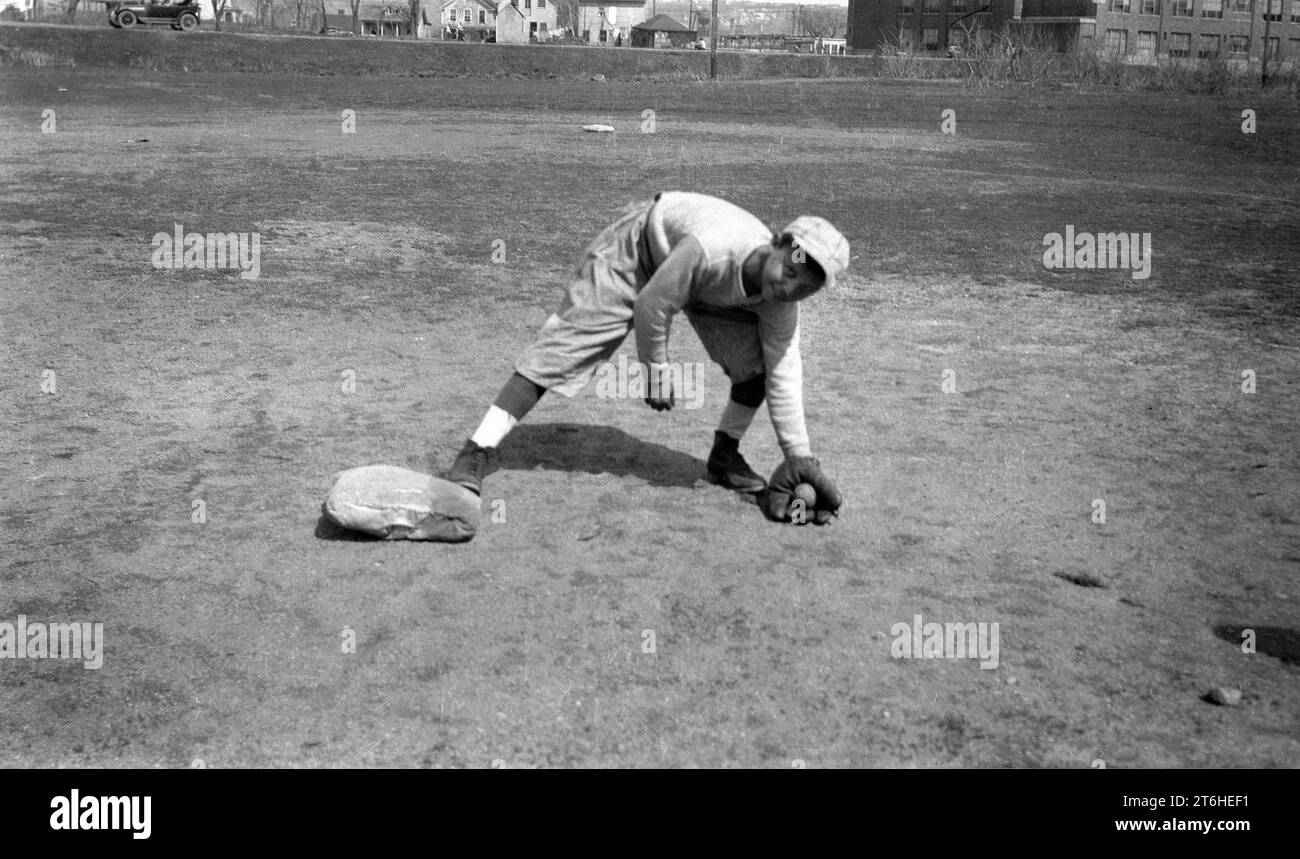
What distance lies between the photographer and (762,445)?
6.57 metres

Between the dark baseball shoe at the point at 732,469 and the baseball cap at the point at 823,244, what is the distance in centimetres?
117

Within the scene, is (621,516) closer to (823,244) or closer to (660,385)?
(660,385)

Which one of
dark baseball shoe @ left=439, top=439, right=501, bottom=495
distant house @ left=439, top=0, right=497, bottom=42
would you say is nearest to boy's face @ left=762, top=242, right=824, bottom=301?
dark baseball shoe @ left=439, top=439, right=501, bottom=495

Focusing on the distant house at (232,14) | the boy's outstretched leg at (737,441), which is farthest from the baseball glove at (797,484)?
the distant house at (232,14)

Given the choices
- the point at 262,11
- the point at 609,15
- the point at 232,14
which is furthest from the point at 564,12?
the point at 262,11

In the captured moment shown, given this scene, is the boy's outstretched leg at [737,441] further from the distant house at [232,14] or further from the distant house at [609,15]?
the distant house at [609,15]

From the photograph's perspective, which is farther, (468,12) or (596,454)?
(468,12)

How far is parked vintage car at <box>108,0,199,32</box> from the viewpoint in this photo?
49.1 meters

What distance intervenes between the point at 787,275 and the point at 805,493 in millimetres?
974

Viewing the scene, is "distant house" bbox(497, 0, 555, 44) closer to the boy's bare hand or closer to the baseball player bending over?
the baseball player bending over

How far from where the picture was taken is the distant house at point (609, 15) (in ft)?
396

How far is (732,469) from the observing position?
19.2 ft

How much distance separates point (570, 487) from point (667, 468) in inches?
21.9

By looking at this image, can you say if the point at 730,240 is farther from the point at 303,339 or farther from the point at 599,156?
the point at 599,156
